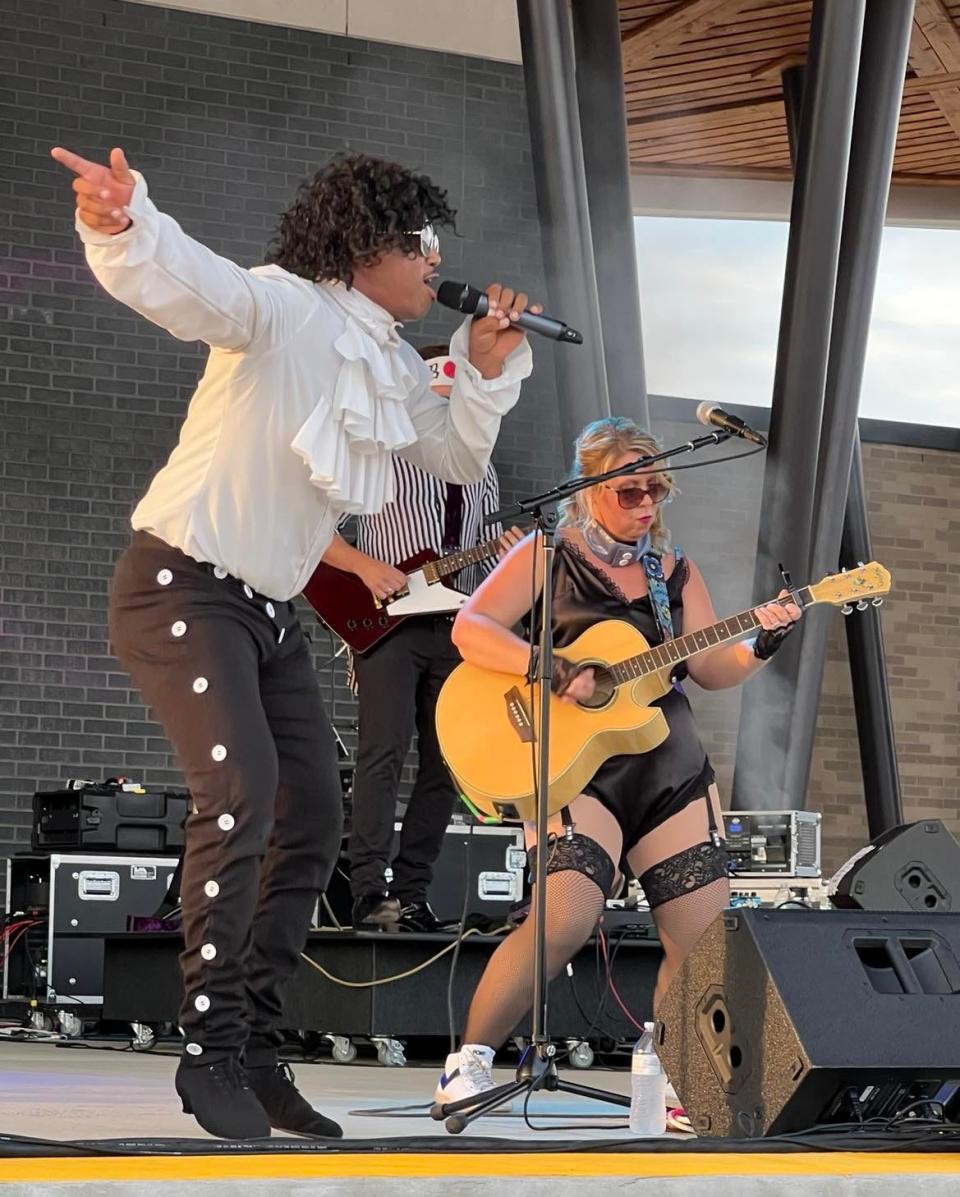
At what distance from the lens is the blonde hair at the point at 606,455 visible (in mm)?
4121

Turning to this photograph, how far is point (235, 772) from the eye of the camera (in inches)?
115

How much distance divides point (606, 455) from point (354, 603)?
1.66 meters

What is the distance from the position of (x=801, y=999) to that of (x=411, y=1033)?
2698 mm

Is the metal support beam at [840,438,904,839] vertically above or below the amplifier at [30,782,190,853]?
above

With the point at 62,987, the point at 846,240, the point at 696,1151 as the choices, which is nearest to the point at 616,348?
the point at 846,240

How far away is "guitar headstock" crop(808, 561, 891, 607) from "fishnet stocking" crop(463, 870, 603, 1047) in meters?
1.07

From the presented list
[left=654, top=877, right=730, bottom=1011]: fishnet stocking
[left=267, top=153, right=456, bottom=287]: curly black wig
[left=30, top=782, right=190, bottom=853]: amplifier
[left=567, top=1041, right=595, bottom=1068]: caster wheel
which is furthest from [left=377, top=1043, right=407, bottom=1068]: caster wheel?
[left=267, top=153, right=456, bottom=287]: curly black wig

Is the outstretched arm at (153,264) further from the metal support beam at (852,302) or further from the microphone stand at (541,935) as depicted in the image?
the metal support beam at (852,302)

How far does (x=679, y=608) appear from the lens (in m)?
4.18

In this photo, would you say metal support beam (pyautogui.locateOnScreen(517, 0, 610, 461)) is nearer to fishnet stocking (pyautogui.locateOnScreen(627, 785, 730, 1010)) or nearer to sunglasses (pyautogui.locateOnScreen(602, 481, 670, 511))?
sunglasses (pyautogui.locateOnScreen(602, 481, 670, 511))

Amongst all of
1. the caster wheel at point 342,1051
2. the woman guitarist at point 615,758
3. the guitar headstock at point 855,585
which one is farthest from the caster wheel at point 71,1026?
the guitar headstock at point 855,585

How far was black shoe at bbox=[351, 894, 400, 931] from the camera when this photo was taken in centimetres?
545

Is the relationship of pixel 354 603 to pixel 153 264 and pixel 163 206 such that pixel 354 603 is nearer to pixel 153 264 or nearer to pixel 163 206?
pixel 153 264

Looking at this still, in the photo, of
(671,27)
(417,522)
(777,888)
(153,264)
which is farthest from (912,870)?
(671,27)
